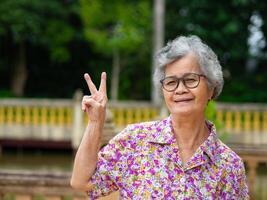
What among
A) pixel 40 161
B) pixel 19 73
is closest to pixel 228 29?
pixel 40 161

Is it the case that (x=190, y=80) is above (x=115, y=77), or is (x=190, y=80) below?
above

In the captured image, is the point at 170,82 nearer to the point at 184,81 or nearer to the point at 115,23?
the point at 184,81

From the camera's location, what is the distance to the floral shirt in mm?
2330

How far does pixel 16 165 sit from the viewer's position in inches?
520

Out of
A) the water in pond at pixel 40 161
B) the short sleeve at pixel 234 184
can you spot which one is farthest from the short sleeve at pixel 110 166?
the water in pond at pixel 40 161

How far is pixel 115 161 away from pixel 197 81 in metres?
0.41

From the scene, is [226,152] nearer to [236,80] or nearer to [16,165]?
[16,165]

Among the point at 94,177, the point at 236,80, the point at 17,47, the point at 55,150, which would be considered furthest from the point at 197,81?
the point at 17,47

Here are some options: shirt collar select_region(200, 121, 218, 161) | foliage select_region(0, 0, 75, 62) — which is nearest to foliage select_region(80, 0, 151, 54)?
foliage select_region(0, 0, 75, 62)

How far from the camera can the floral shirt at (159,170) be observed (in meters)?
2.33

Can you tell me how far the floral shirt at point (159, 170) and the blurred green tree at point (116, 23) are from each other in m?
13.9

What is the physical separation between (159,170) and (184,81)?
1.07 ft

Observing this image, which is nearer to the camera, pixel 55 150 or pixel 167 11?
pixel 55 150

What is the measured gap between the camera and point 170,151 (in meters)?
2.38
